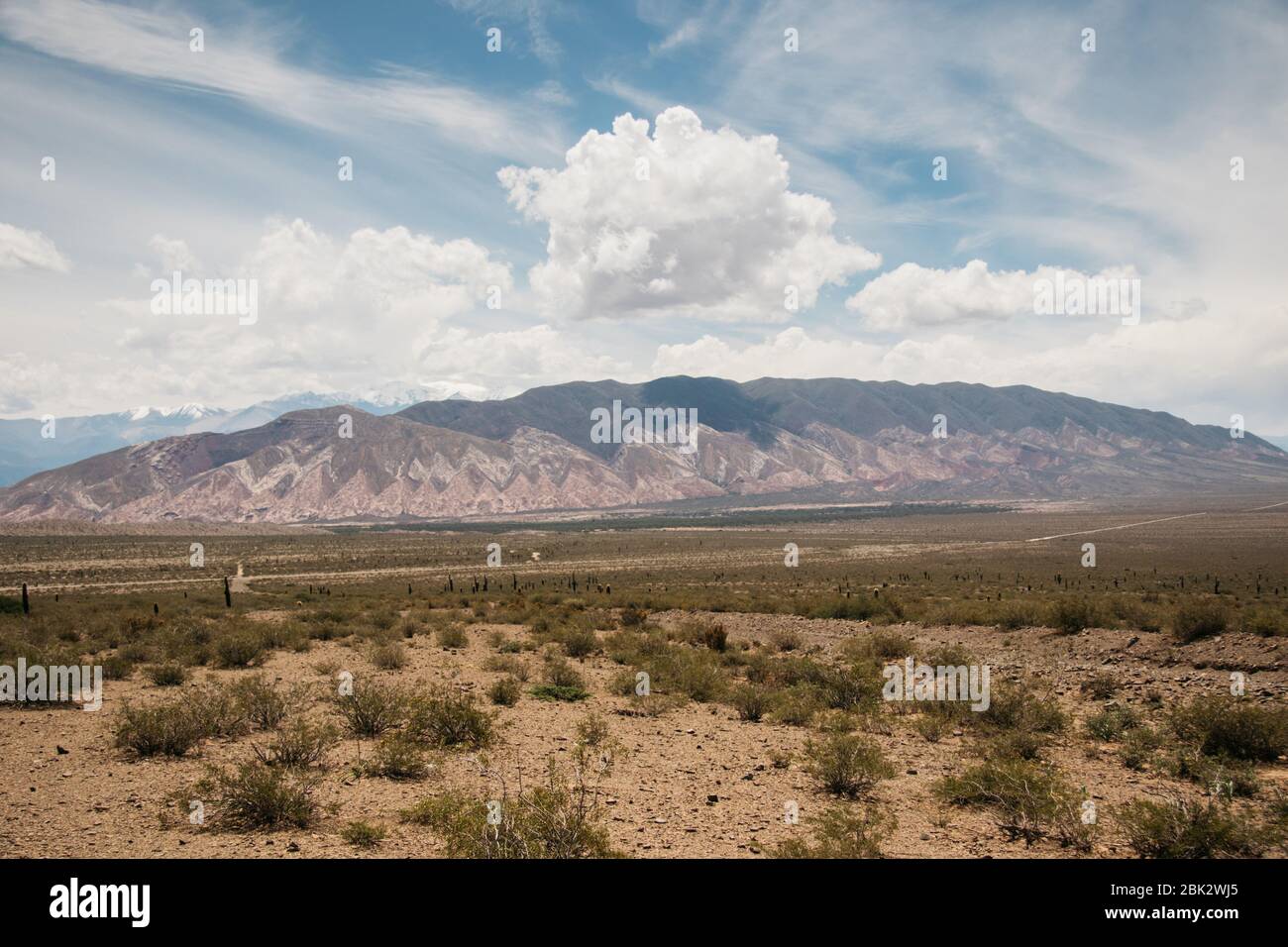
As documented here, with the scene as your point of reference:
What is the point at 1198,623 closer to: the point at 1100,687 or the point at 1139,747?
the point at 1100,687

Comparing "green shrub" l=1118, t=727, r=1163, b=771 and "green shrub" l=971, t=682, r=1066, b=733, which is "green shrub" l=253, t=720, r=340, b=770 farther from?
"green shrub" l=1118, t=727, r=1163, b=771

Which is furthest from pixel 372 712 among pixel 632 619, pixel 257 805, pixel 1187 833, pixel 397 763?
pixel 632 619

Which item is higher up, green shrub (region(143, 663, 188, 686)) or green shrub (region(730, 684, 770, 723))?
green shrub (region(143, 663, 188, 686))

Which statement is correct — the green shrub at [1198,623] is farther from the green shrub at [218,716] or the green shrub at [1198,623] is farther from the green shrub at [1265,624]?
the green shrub at [218,716]

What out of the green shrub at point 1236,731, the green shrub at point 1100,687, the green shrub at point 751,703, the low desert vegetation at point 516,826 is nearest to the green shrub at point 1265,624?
the green shrub at point 1100,687

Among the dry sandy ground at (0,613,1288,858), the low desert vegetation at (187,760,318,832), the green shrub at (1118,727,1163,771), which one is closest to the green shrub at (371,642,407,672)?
the dry sandy ground at (0,613,1288,858)
